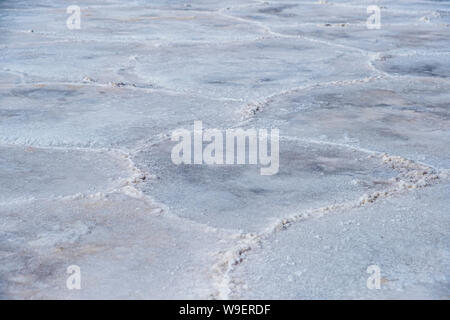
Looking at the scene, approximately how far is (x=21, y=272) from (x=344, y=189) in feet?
3.59

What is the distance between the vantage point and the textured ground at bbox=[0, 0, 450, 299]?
1798mm

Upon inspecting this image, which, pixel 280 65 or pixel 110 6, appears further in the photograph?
pixel 110 6

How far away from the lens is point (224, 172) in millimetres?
2531

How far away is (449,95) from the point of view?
363cm

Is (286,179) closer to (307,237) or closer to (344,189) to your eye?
(344,189)

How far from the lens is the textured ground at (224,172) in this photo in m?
1.80

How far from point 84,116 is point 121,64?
4.00 ft

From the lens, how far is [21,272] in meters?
1.80

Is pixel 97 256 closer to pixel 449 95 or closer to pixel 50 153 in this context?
pixel 50 153

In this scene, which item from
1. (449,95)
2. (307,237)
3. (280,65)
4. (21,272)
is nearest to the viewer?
(21,272)
